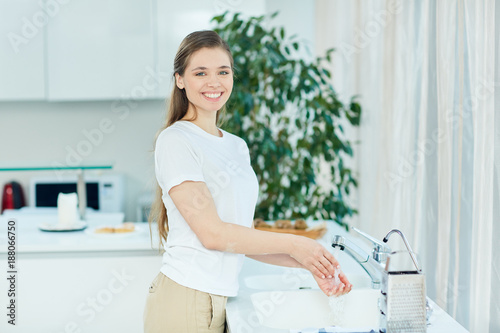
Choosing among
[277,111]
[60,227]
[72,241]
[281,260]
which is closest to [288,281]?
[281,260]

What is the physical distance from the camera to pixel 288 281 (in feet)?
5.50

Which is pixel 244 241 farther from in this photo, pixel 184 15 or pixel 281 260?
pixel 184 15

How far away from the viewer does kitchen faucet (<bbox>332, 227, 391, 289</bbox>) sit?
1.06 m

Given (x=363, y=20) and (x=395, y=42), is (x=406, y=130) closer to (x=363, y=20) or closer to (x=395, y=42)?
(x=395, y=42)

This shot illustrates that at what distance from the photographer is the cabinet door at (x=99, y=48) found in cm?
297

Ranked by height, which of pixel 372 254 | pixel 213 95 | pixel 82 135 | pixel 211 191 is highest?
pixel 213 95

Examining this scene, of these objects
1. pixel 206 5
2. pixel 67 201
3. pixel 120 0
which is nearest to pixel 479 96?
pixel 67 201

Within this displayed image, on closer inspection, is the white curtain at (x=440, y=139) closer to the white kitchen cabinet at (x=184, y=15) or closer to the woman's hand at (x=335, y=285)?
the woman's hand at (x=335, y=285)

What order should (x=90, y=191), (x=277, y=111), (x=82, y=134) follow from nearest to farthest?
(x=277, y=111)
(x=90, y=191)
(x=82, y=134)

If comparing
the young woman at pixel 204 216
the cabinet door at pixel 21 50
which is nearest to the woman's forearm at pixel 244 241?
the young woman at pixel 204 216

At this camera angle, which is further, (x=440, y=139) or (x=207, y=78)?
(x=440, y=139)

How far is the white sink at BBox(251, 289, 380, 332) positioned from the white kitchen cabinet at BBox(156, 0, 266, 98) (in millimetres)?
1858

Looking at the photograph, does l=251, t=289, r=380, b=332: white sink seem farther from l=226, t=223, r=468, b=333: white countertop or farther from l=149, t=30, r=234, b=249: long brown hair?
l=149, t=30, r=234, b=249: long brown hair

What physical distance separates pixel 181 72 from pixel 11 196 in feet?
7.97
